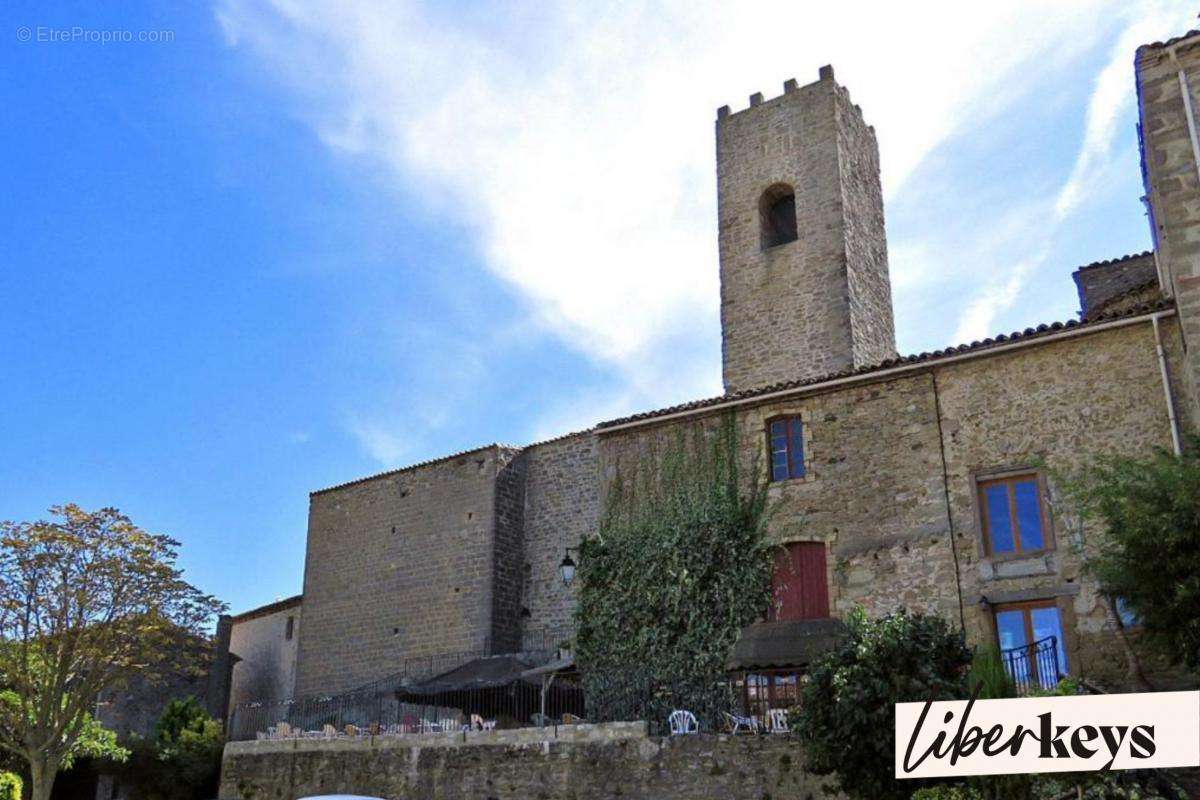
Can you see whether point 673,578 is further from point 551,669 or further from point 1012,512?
point 1012,512

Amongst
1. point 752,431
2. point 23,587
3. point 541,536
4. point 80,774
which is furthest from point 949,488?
point 80,774

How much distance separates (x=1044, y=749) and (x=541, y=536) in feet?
66.3

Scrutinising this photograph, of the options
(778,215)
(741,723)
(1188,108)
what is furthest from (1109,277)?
(741,723)

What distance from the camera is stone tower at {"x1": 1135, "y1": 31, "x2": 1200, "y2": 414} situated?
15.6 m

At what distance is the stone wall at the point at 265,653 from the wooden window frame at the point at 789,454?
17649 mm

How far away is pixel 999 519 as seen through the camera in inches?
687

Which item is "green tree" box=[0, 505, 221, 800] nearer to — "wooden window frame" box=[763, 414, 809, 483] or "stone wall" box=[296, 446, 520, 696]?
"stone wall" box=[296, 446, 520, 696]

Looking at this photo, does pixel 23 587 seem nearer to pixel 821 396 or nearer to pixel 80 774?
pixel 80 774

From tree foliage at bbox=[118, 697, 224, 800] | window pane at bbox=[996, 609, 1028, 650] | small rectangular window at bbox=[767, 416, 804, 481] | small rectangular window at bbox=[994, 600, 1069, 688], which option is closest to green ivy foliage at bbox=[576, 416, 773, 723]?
small rectangular window at bbox=[767, 416, 804, 481]

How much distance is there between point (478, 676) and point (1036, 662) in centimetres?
980

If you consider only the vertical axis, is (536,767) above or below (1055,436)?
below

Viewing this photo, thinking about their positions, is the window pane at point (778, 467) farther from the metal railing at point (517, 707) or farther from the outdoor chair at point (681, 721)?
the outdoor chair at point (681, 721)

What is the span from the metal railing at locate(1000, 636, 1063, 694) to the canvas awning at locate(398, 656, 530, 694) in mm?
8338

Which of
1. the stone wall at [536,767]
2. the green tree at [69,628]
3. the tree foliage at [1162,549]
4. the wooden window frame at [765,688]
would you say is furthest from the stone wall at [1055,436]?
the green tree at [69,628]
